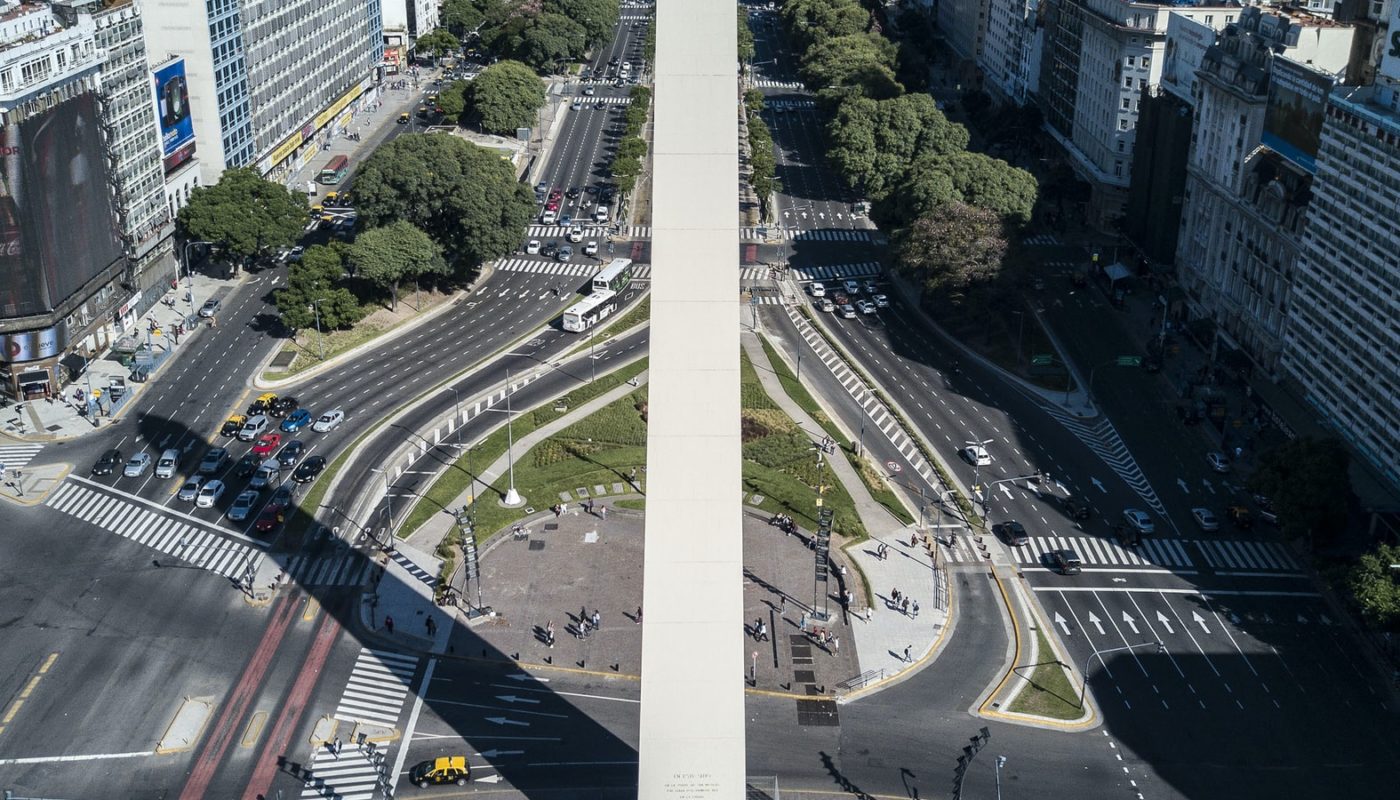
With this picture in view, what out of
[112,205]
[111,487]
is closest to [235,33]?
[112,205]

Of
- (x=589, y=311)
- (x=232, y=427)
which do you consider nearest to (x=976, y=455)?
(x=589, y=311)

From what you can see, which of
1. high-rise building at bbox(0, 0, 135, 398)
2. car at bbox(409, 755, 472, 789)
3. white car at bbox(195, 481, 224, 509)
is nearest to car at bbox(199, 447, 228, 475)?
white car at bbox(195, 481, 224, 509)

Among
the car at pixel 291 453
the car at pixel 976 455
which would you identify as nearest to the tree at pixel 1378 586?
the car at pixel 976 455

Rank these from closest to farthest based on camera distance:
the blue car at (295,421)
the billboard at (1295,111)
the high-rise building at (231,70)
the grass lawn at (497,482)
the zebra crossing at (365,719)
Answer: the zebra crossing at (365,719) → the grass lawn at (497,482) → the blue car at (295,421) → the billboard at (1295,111) → the high-rise building at (231,70)

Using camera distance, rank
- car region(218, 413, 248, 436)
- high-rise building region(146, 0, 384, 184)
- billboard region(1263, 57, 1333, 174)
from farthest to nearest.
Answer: high-rise building region(146, 0, 384, 184) → billboard region(1263, 57, 1333, 174) → car region(218, 413, 248, 436)

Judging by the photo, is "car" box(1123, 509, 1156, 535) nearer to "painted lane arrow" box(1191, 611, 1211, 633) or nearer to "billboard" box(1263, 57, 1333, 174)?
"painted lane arrow" box(1191, 611, 1211, 633)

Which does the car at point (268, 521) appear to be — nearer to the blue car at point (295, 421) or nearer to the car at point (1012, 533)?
the blue car at point (295, 421)

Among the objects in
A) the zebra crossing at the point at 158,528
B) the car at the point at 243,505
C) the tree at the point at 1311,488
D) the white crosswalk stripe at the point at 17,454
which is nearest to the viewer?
the tree at the point at 1311,488
